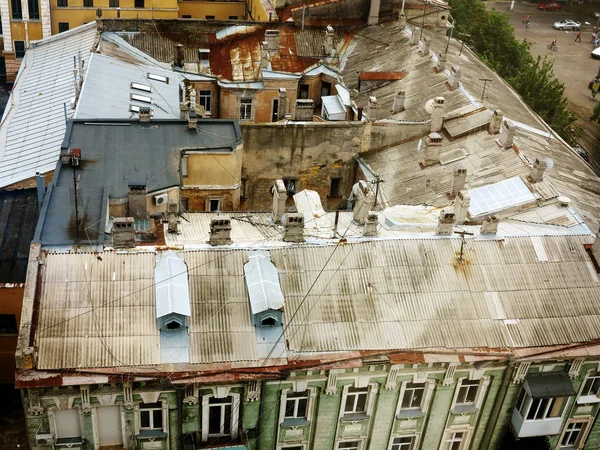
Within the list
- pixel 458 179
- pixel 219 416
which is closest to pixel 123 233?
pixel 219 416

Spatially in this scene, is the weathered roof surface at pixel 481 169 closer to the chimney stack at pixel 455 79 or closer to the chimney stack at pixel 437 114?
the chimney stack at pixel 437 114

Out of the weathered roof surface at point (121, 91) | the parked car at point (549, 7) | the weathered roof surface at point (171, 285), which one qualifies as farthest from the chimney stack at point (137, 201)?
the parked car at point (549, 7)

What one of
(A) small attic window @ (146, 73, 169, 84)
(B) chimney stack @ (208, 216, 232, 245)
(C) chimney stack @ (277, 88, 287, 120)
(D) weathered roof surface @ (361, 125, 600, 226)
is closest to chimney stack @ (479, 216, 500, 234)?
(D) weathered roof surface @ (361, 125, 600, 226)

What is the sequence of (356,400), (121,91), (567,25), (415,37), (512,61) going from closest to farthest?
(356,400) → (121,91) → (415,37) → (512,61) → (567,25)

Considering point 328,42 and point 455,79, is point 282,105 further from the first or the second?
point 455,79

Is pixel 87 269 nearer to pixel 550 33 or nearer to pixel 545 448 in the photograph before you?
pixel 545 448

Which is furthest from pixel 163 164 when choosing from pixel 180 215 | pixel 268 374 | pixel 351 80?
pixel 351 80
